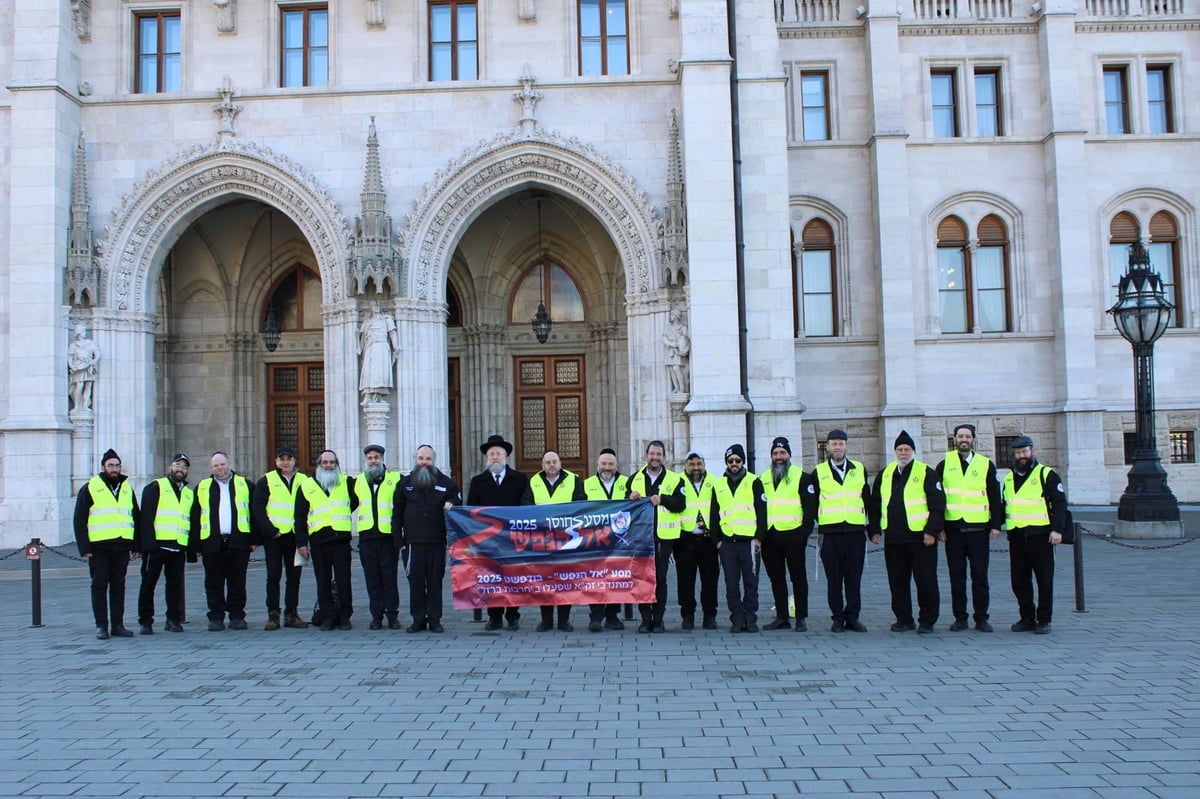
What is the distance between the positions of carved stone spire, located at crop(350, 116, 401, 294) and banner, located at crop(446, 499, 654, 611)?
9902 mm

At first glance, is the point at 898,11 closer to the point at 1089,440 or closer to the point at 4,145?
the point at 1089,440

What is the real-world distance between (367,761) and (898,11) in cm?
2267

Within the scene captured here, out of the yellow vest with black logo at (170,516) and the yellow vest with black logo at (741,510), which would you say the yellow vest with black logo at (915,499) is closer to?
the yellow vest with black logo at (741,510)

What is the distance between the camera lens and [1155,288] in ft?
63.4

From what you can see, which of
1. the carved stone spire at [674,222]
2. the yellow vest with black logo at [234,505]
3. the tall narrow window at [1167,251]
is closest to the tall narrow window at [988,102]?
the tall narrow window at [1167,251]

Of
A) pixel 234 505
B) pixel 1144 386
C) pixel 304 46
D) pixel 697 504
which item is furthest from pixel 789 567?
pixel 304 46

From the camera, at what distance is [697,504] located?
10.1 metres

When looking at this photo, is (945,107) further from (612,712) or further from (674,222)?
(612,712)

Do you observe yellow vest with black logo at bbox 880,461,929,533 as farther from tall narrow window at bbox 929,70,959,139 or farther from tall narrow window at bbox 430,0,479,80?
tall narrow window at bbox 929,70,959,139

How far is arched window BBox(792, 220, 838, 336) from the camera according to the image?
2400 cm

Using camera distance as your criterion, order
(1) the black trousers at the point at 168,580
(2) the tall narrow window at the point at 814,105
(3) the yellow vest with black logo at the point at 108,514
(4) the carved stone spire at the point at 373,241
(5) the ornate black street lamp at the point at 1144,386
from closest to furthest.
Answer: (3) the yellow vest with black logo at the point at 108,514 < (1) the black trousers at the point at 168,580 < (5) the ornate black street lamp at the point at 1144,386 < (4) the carved stone spire at the point at 373,241 < (2) the tall narrow window at the point at 814,105

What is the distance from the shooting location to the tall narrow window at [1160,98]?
976 inches

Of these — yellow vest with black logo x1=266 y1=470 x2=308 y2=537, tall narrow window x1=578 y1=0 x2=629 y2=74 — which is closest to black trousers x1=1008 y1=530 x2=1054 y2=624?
yellow vest with black logo x1=266 y1=470 x2=308 y2=537

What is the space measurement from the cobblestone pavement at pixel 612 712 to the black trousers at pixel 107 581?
1.17ft
